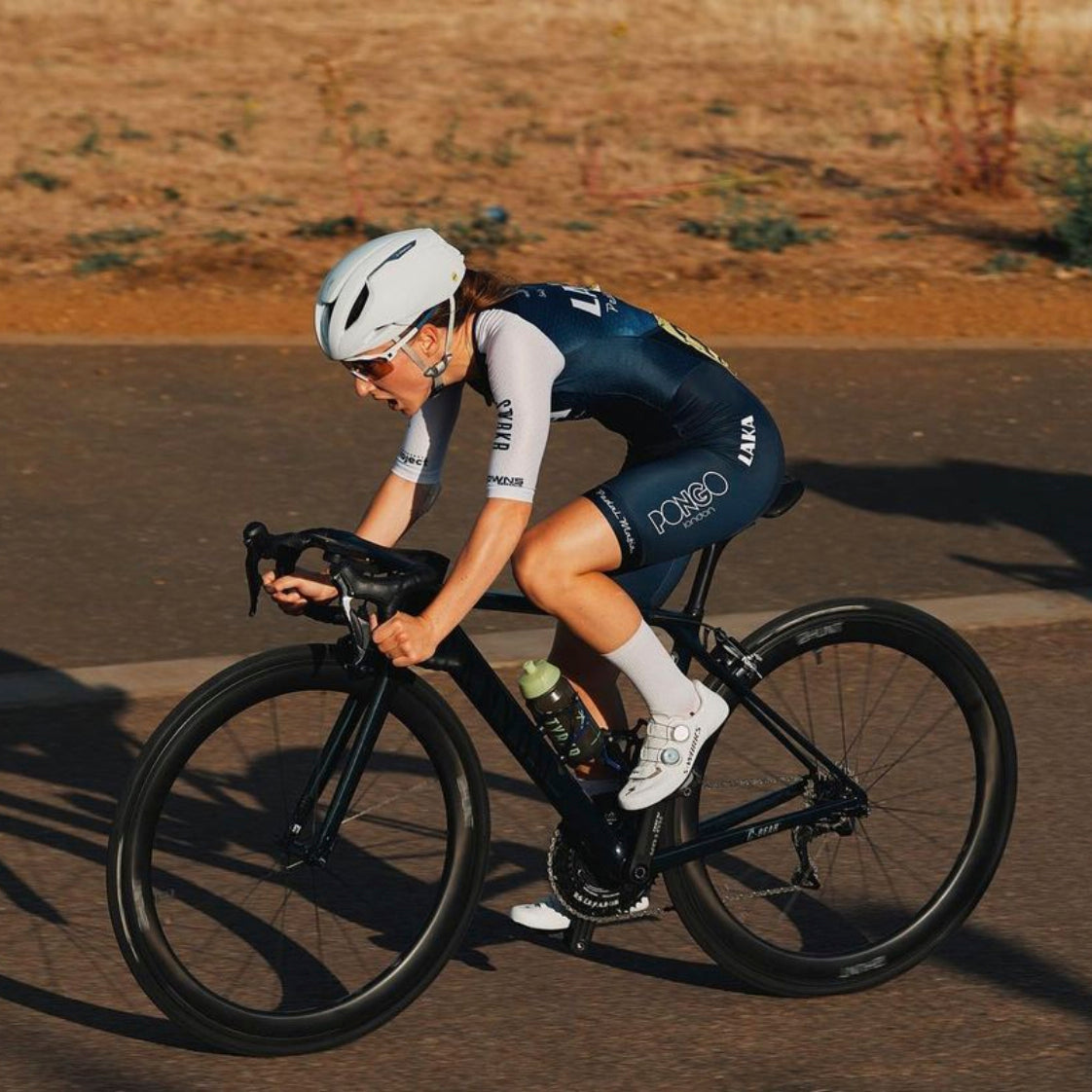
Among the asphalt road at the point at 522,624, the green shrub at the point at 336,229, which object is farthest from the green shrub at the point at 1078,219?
the green shrub at the point at 336,229

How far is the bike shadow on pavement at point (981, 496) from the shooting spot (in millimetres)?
8539

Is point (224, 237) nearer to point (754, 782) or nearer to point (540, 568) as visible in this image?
point (754, 782)

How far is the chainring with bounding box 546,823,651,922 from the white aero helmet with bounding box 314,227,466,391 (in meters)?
1.08

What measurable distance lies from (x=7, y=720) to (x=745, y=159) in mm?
14538

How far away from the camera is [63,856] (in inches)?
216

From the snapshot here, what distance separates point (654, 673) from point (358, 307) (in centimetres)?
94

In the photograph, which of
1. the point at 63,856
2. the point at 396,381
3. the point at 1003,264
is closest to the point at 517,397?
the point at 396,381

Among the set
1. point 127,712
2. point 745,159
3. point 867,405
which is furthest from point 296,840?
point 745,159

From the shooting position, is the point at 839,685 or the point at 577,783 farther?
the point at 839,685

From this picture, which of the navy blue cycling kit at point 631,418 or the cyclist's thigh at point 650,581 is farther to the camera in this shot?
the cyclist's thigh at point 650,581

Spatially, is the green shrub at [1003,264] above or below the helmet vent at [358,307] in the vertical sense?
below

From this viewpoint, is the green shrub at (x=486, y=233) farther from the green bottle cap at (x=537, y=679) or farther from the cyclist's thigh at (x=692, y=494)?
the green bottle cap at (x=537, y=679)

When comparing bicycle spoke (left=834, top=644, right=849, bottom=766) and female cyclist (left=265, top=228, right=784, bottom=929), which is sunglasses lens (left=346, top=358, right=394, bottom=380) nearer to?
female cyclist (left=265, top=228, right=784, bottom=929)

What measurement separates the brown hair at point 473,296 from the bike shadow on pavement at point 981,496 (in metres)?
4.07
